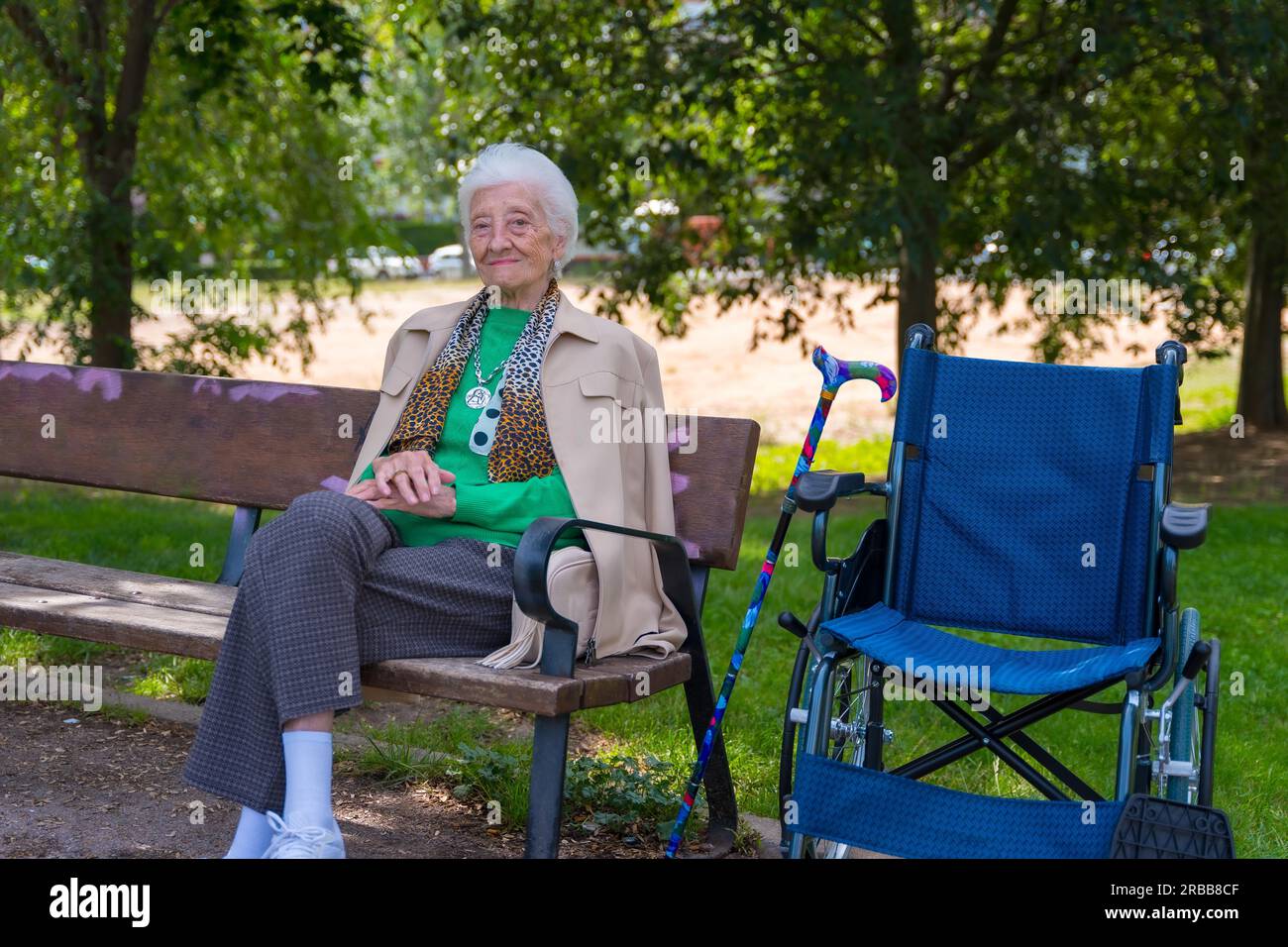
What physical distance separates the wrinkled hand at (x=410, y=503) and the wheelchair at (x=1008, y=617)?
2.47 ft

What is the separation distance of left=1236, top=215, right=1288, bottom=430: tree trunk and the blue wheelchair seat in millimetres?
8468

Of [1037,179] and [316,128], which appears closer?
[1037,179]

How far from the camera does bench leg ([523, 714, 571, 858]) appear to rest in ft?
8.92

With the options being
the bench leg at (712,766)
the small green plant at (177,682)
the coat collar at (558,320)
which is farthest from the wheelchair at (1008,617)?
the small green plant at (177,682)

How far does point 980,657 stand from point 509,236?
138cm

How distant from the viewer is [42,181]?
8.55 meters

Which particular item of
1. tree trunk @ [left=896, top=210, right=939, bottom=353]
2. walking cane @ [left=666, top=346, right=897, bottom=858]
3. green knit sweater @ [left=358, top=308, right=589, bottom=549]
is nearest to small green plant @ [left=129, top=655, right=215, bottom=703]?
green knit sweater @ [left=358, top=308, right=589, bottom=549]

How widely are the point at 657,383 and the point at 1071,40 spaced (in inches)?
212

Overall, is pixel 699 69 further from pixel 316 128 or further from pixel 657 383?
pixel 657 383

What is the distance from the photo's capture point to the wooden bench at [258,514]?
9.05 feet

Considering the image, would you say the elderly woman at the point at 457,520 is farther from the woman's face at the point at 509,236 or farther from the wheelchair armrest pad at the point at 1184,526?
the wheelchair armrest pad at the point at 1184,526

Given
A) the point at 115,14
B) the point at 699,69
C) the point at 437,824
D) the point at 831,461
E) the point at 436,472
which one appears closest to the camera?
the point at 436,472

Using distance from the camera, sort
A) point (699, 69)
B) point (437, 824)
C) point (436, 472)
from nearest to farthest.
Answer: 1. point (436, 472)
2. point (437, 824)
3. point (699, 69)
